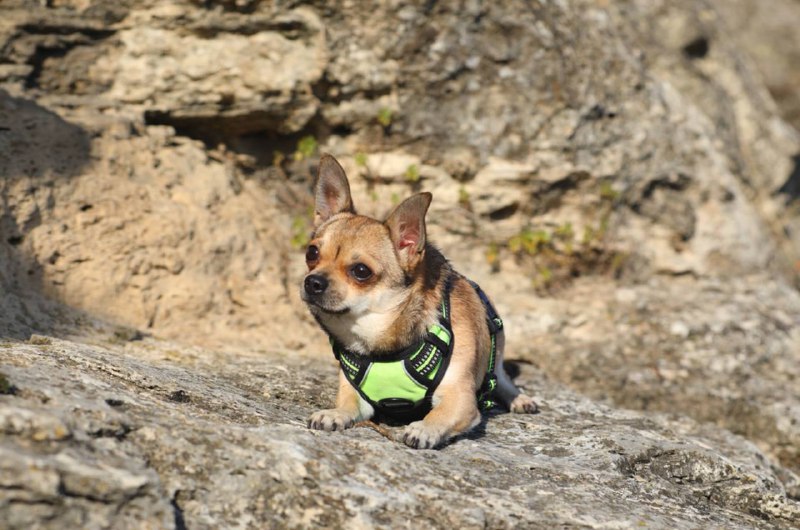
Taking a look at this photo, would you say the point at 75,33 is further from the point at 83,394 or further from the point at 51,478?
the point at 51,478

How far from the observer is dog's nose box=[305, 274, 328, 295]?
5414mm

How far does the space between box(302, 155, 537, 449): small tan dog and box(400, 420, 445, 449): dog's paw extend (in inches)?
0.6

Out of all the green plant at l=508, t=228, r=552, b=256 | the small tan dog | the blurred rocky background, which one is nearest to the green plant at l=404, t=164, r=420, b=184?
the blurred rocky background

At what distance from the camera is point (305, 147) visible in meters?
9.68

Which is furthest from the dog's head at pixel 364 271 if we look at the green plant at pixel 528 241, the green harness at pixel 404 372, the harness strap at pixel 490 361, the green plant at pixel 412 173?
the green plant at pixel 528 241

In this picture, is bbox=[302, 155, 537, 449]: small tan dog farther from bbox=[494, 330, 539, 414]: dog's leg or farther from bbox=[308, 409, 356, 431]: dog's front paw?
bbox=[494, 330, 539, 414]: dog's leg

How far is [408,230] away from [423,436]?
141cm

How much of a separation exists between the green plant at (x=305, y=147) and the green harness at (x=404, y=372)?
13.9ft

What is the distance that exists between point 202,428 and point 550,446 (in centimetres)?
251

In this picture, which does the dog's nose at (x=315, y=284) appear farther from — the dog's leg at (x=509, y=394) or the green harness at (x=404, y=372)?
the dog's leg at (x=509, y=394)

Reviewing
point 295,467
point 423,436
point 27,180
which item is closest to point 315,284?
point 423,436

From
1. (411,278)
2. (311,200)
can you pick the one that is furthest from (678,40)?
(411,278)

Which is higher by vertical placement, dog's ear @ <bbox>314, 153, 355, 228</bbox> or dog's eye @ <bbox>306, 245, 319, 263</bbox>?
dog's ear @ <bbox>314, 153, 355, 228</bbox>

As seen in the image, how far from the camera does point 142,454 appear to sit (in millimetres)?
4227
